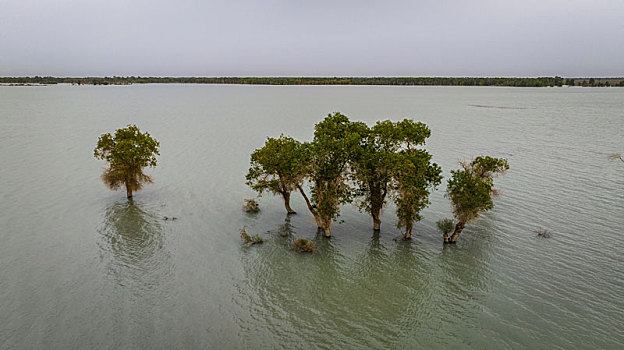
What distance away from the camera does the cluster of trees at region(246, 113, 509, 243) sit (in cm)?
2581

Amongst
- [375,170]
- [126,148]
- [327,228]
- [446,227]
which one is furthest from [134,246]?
[446,227]

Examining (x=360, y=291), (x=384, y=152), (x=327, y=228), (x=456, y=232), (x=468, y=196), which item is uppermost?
(x=384, y=152)

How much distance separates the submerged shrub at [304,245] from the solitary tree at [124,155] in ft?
59.2

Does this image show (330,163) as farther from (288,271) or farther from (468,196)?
(468,196)

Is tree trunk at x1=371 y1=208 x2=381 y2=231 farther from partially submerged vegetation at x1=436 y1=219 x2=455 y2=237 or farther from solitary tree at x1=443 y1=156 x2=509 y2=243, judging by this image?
solitary tree at x1=443 y1=156 x2=509 y2=243

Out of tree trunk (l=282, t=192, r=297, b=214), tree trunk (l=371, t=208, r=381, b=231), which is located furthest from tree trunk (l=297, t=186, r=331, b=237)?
tree trunk (l=371, t=208, r=381, b=231)

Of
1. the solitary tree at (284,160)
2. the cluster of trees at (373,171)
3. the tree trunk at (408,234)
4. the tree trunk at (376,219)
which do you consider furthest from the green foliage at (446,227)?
the solitary tree at (284,160)

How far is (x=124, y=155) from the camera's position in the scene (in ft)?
114

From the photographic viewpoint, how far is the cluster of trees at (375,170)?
25812 mm

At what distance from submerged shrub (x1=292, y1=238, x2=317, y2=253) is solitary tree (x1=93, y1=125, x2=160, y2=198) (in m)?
18.0

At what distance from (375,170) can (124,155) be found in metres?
24.1

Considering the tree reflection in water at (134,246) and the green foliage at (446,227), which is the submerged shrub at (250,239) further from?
the green foliage at (446,227)

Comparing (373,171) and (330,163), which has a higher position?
(330,163)

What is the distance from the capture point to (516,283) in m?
22.8
